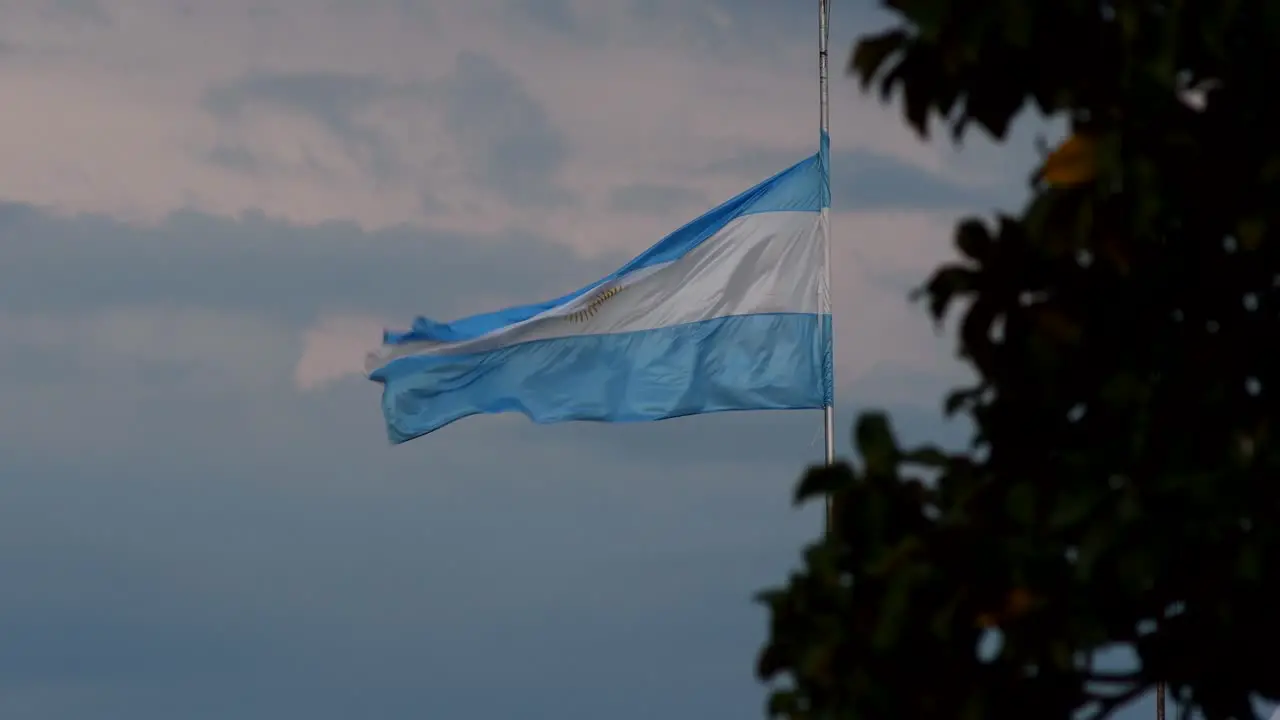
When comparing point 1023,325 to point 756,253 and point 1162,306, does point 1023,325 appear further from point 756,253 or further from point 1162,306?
point 756,253

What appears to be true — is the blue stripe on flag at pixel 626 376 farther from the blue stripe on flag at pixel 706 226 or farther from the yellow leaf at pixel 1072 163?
the yellow leaf at pixel 1072 163

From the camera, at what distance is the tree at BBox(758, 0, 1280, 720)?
10203 millimetres

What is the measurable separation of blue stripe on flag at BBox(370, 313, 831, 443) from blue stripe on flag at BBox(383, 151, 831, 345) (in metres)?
0.25

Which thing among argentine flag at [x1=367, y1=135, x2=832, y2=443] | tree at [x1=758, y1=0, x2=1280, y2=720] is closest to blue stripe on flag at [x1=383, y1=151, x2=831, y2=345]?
argentine flag at [x1=367, y1=135, x2=832, y2=443]

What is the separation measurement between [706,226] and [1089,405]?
48.1 feet

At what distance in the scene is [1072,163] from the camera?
10375mm

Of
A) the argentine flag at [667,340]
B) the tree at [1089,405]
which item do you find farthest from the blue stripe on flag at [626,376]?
the tree at [1089,405]

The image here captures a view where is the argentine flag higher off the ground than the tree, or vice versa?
the argentine flag

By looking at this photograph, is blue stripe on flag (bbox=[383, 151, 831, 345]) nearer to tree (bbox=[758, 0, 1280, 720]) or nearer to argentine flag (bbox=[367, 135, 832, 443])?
argentine flag (bbox=[367, 135, 832, 443])

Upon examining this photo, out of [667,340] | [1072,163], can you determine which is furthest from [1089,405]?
[667,340]

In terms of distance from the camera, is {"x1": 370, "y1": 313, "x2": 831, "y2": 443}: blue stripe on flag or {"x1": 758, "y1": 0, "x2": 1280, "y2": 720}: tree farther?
{"x1": 370, "y1": 313, "x2": 831, "y2": 443}: blue stripe on flag

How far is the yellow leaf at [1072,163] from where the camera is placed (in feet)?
33.9

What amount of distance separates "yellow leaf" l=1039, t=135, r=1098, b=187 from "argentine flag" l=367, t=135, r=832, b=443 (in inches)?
564

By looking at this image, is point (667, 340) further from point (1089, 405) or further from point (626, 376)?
point (1089, 405)
